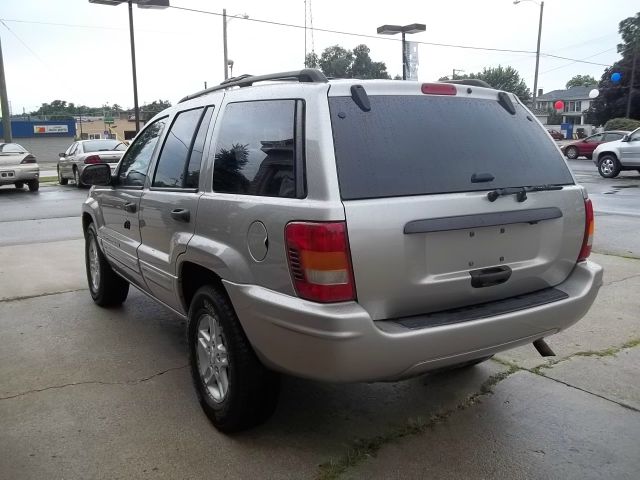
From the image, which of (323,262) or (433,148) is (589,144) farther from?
(323,262)

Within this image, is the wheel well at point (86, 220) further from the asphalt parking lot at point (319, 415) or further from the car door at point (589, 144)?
the car door at point (589, 144)

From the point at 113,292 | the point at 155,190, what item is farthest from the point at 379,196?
the point at 113,292

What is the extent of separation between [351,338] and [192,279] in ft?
4.59

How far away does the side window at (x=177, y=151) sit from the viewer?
3.64 meters

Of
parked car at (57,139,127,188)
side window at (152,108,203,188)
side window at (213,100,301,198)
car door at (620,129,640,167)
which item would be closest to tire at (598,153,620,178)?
car door at (620,129,640,167)

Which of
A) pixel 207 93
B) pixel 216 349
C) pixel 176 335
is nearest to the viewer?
pixel 216 349

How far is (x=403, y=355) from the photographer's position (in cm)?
251

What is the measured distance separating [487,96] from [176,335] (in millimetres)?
2980

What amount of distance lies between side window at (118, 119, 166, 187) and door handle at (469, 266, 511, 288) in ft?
8.16

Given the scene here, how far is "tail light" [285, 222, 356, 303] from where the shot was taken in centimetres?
244

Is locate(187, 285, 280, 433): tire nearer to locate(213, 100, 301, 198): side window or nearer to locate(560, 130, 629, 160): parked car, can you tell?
locate(213, 100, 301, 198): side window

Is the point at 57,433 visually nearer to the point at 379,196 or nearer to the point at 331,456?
the point at 331,456

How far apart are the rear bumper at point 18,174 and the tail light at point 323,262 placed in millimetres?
17328

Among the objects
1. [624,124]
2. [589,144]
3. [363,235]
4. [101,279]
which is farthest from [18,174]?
[624,124]
